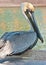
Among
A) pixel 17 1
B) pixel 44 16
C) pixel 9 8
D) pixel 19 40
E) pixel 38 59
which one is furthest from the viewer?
pixel 17 1

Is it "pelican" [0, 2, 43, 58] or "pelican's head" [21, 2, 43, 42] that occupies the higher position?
"pelican" [0, 2, 43, 58]

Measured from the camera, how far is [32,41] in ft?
9.40

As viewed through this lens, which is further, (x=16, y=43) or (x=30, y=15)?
(x=30, y=15)

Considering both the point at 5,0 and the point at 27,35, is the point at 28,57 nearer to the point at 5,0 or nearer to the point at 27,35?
the point at 27,35

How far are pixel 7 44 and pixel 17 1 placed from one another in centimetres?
1427

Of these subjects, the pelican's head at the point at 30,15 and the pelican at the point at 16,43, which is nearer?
the pelican at the point at 16,43

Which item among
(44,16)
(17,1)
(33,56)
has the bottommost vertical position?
(17,1)

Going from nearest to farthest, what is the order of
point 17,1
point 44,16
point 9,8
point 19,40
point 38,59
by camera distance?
1. point 38,59
2. point 19,40
3. point 44,16
4. point 9,8
5. point 17,1

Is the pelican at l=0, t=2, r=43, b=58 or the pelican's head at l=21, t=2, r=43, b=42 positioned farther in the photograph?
the pelican's head at l=21, t=2, r=43, b=42

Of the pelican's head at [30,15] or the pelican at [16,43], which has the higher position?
the pelican at [16,43]

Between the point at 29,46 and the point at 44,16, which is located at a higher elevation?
the point at 29,46

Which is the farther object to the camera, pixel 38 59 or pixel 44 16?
pixel 44 16

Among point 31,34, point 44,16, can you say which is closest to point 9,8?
point 44,16

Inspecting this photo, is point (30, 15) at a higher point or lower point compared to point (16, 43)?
lower
